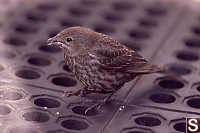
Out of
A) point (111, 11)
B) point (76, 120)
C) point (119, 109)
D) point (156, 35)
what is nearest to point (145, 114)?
point (119, 109)

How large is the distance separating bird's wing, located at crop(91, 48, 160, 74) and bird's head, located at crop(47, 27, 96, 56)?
156mm

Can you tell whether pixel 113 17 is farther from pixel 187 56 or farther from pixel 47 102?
pixel 47 102

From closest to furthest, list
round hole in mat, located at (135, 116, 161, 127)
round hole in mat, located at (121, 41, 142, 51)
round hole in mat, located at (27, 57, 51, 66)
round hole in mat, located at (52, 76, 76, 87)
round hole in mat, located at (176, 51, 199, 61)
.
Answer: round hole in mat, located at (135, 116, 161, 127)
round hole in mat, located at (52, 76, 76, 87)
round hole in mat, located at (27, 57, 51, 66)
round hole in mat, located at (176, 51, 199, 61)
round hole in mat, located at (121, 41, 142, 51)

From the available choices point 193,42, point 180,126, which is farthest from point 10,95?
point 193,42

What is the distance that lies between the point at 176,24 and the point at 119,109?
240 cm

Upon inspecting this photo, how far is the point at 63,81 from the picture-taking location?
7047 mm

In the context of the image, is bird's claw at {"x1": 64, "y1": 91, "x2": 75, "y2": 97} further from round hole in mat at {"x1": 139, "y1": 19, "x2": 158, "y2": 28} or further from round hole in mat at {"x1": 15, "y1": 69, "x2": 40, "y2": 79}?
A: round hole in mat at {"x1": 139, "y1": 19, "x2": 158, "y2": 28}

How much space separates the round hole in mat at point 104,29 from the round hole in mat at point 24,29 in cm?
80

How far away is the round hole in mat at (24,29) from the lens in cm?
808

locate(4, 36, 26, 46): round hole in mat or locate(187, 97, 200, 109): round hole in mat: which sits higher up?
locate(4, 36, 26, 46): round hole in mat

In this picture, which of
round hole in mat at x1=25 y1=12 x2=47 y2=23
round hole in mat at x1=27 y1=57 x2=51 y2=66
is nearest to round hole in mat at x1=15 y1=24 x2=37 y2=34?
round hole in mat at x1=25 y1=12 x2=47 y2=23

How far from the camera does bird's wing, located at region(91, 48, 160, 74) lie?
668cm

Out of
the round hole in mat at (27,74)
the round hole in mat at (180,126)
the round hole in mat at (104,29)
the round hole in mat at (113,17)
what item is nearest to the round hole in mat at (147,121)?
the round hole in mat at (180,126)

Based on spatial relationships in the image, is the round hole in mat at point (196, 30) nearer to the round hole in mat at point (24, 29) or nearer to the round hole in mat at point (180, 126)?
the round hole in mat at point (24, 29)
